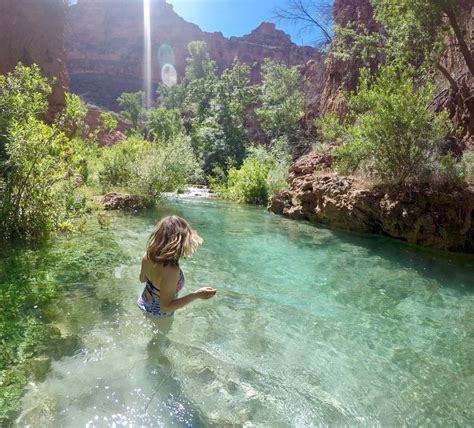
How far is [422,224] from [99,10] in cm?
9733

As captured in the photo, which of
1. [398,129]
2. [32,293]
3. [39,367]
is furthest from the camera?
[398,129]

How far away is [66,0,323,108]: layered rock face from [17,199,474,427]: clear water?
244 feet

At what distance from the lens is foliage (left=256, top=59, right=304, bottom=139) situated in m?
28.2

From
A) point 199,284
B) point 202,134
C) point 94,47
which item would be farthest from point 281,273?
point 94,47

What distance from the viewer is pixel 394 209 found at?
10.4 m

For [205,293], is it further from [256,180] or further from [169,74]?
[169,74]

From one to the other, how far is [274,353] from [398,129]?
8.16 metres

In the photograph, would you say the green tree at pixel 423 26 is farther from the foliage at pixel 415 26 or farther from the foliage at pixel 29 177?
the foliage at pixel 29 177

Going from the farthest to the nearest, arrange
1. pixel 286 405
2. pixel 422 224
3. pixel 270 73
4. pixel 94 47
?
pixel 94 47
pixel 270 73
pixel 422 224
pixel 286 405

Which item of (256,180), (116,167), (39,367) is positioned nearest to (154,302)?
(39,367)

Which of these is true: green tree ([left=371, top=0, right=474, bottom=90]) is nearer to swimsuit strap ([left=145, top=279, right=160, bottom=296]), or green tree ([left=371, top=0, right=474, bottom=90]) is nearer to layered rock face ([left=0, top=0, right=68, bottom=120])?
swimsuit strap ([left=145, top=279, right=160, bottom=296])

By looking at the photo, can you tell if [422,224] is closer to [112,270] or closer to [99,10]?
[112,270]

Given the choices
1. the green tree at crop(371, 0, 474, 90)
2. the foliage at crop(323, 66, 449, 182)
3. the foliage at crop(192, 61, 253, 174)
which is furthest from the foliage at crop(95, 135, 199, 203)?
the foliage at crop(192, 61, 253, 174)

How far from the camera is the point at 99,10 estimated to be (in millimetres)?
86938
